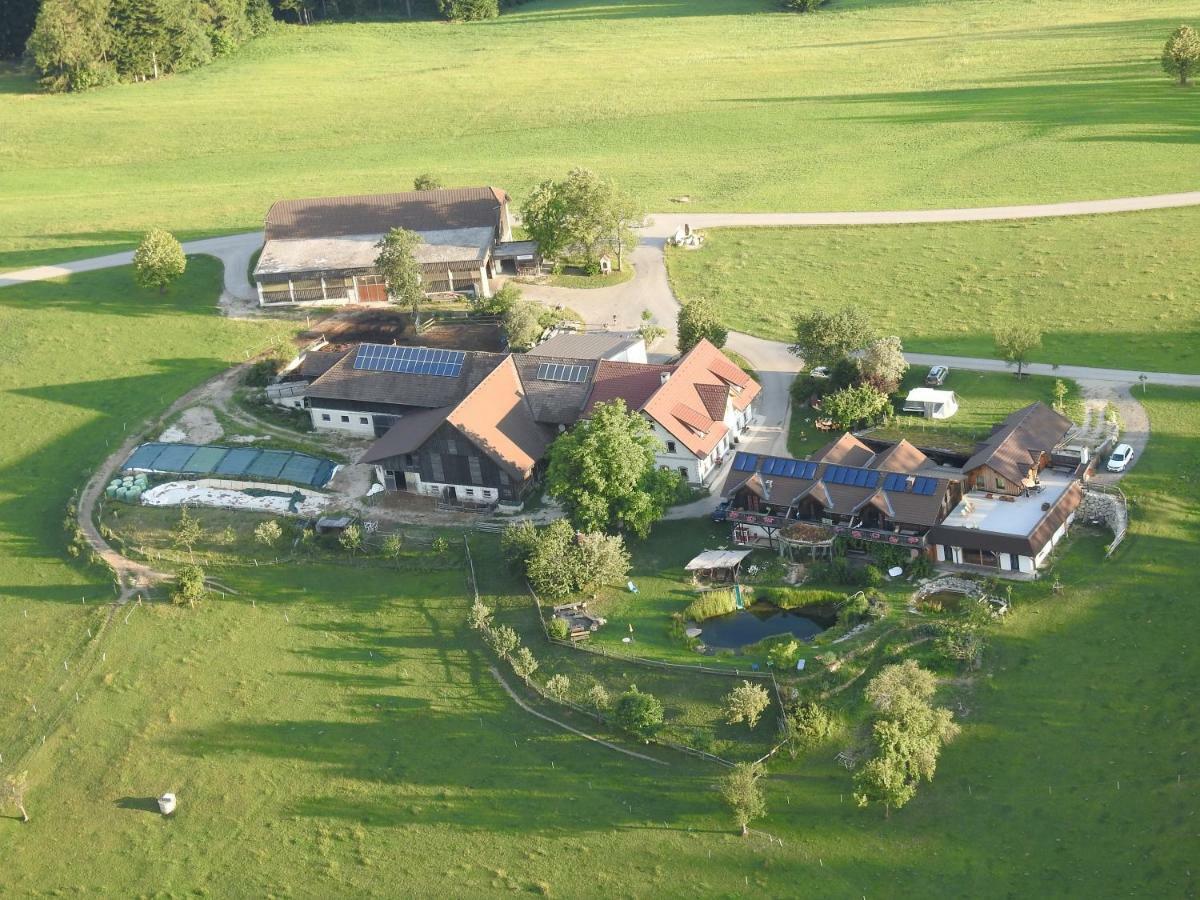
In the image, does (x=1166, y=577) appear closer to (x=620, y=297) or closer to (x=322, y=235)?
(x=620, y=297)

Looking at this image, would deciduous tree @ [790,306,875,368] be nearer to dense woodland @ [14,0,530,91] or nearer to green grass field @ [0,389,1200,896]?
green grass field @ [0,389,1200,896]

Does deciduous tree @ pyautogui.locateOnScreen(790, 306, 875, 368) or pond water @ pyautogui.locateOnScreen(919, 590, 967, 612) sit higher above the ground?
deciduous tree @ pyautogui.locateOnScreen(790, 306, 875, 368)

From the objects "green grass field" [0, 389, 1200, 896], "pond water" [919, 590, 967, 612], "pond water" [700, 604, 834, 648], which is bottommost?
"green grass field" [0, 389, 1200, 896]

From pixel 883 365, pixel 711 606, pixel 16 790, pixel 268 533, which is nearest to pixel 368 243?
pixel 268 533

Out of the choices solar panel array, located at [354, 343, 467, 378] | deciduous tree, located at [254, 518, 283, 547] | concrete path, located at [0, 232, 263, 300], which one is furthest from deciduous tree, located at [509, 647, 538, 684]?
concrete path, located at [0, 232, 263, 300]

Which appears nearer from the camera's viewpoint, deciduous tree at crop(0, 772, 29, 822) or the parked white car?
deciduous tree at crop(0, 772, 29, 822)

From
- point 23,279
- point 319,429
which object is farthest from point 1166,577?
point 23,279

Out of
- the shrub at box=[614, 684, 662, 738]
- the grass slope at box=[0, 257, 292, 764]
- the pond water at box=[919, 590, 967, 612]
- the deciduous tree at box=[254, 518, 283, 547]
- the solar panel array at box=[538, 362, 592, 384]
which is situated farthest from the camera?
the solar panel array at box=[538, 362, 592, 384]
